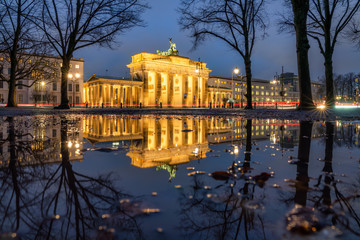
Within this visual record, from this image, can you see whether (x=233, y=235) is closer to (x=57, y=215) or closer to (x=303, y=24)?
(x=57, y=215)

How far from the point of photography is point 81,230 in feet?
3.99

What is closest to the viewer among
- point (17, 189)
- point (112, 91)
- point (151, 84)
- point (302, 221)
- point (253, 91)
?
point (302, 221)

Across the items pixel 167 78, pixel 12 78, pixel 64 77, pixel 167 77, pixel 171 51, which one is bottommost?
pixel 64 77

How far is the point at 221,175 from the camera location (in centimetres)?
217

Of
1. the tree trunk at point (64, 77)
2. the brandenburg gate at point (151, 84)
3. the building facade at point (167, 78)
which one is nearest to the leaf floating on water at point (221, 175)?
the tree trunk at point (64, 77)

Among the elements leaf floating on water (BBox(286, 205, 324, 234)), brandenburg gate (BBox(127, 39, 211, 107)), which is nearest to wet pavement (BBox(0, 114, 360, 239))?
leaf floating on water (BBox(286, 205, 324, 234))

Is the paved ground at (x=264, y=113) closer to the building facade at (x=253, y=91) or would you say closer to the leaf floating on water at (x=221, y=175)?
the leaf floating on water at (x=221, y=175)

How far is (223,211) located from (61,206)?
1.02 meters

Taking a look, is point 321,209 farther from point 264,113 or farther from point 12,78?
point 12,78

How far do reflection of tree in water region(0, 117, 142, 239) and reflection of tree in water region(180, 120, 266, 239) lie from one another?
324 millimetres

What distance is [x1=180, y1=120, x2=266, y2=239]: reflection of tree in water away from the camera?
47.6 inches

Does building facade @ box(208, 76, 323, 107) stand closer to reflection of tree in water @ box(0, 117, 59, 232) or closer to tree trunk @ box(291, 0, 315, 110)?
tree trunk @ box(291, 0, 315, 110)

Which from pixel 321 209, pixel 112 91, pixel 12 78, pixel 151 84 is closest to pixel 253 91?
pixel 151 84

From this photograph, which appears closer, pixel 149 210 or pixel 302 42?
pixel 149 210
